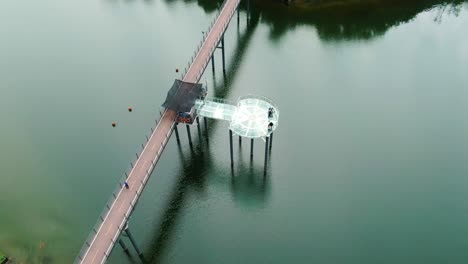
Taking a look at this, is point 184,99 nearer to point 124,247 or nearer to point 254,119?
point 254,119

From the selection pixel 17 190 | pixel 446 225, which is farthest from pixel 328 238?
pixel 17 190

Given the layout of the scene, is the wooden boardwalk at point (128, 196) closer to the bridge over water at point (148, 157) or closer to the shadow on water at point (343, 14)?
the bridge over water at point (148, 157)

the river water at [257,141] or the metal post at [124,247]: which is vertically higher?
the river water at [257,141]

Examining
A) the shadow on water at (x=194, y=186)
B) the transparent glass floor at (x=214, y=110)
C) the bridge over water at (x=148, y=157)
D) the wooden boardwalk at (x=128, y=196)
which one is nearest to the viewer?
the wooden boardwalk at (x=128, y=196)

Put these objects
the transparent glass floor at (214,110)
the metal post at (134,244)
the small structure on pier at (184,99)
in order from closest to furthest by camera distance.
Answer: the metal post at (134,244)
the small structure on pier at (184,99)
the transparent glass floor at (214,110)

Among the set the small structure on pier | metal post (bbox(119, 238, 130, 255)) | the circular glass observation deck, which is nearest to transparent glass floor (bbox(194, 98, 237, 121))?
the circular glass observation deck

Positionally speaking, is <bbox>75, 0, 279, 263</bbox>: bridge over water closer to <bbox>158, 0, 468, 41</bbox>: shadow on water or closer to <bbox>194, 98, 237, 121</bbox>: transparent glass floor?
<bbox>194, 98, 237, 121</bbox>: transparent glass floor

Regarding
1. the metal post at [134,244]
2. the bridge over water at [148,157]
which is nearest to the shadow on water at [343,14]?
the bridge over water at [148,157]
